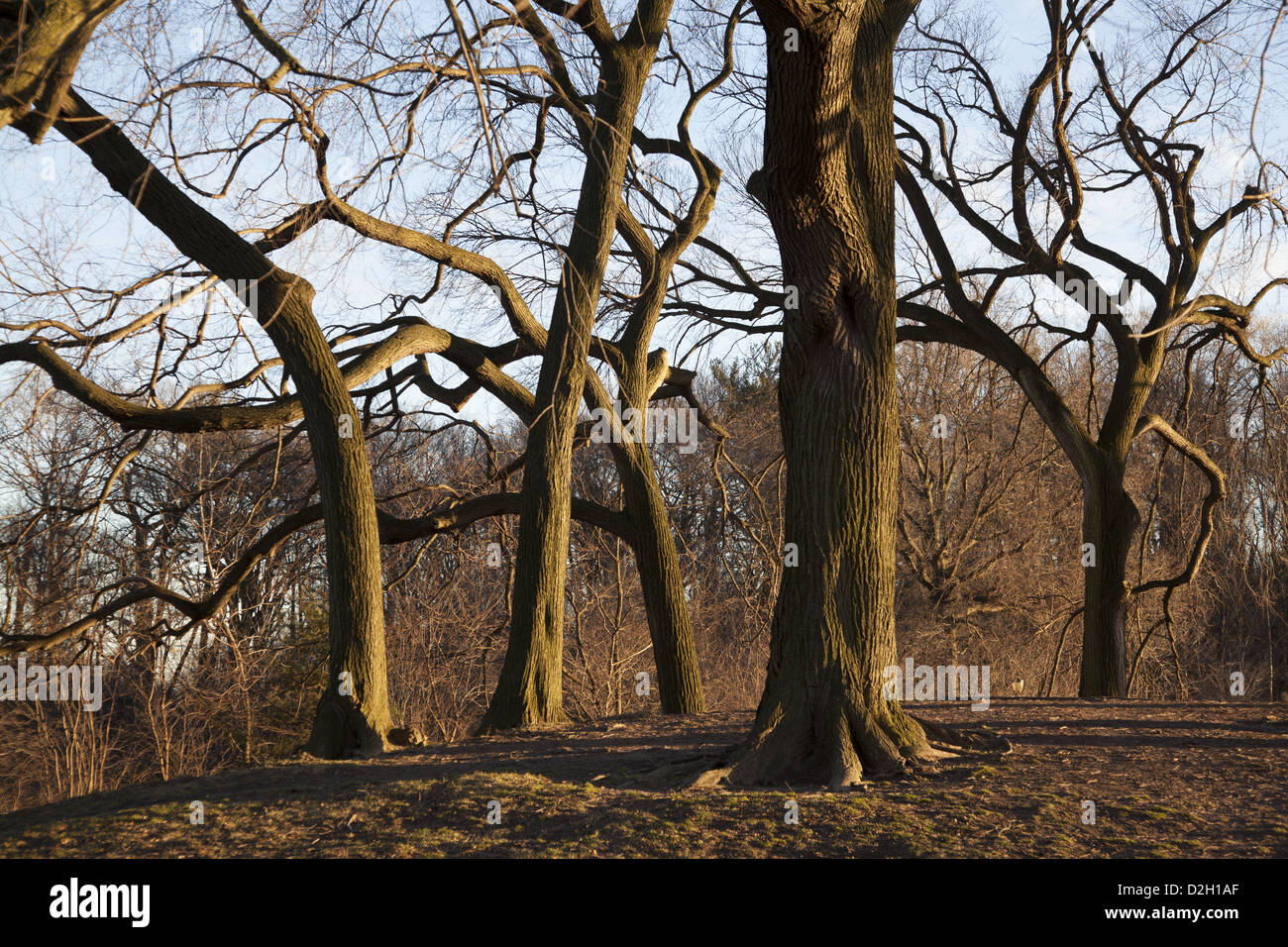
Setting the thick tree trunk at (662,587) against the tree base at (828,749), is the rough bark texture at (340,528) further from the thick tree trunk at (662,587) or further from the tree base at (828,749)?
the tree base at (828,749)

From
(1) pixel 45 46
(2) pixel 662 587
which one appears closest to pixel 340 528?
(2) pixel 662 587

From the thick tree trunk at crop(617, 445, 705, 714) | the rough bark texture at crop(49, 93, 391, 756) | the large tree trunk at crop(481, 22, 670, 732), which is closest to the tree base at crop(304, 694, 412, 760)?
the rough bark texture at crop(49, 93, 391, 756)

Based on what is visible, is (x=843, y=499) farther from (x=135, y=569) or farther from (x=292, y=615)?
(x=292, y=615)

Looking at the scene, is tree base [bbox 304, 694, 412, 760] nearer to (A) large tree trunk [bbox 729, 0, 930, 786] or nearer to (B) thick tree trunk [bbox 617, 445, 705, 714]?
(B) thick tree trunk [bbox 617, 445, 705, 714]

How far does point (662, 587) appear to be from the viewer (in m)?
10.1

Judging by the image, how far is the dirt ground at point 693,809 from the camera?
4.25 metres

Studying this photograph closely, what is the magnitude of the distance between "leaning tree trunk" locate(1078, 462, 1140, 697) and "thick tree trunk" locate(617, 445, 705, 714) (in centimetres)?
416

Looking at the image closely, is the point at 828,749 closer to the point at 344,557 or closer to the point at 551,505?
the point at 551,505

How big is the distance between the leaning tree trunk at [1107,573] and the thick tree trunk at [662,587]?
13.7ft

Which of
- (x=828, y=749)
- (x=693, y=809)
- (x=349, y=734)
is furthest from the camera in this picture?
(x=349, y=734)

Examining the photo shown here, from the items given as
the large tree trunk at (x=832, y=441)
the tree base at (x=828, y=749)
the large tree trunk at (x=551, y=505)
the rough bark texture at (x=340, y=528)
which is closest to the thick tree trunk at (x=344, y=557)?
the rough bark texture at (x=340, y=528)

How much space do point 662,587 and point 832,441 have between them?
4.72 metres

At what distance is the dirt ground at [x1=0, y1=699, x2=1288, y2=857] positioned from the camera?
14.0 ft
